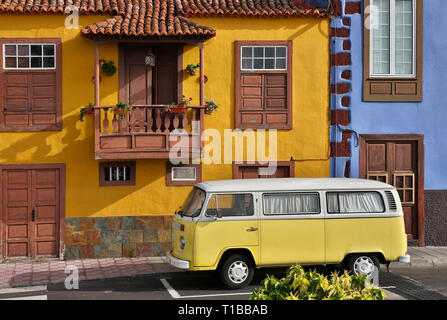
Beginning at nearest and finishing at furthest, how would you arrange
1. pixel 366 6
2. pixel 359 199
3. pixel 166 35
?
pixel 359 199
pixel 166 35
pixel 366 6

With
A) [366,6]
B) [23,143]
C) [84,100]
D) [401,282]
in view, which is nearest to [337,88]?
[366,6]

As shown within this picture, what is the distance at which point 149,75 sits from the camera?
45.4 feet

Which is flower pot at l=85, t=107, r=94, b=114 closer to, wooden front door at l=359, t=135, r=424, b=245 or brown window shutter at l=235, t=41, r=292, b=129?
brown window shutter at l=235, t=41, r=292, b=129

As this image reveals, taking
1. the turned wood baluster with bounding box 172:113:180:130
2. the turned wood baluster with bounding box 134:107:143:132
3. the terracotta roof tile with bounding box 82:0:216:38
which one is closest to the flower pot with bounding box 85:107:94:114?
the turned wood baluster with bounding box 134:107:143:132

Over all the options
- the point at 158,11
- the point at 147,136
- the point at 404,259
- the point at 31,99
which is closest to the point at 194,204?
the point at 147,136

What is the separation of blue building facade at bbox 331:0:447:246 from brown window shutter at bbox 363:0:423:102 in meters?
0.02

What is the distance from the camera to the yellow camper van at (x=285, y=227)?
10.2 meters

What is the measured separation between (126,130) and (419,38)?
7.84 meters

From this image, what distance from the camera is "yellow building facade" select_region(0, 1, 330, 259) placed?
13.3 meters

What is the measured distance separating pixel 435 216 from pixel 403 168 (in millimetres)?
1502

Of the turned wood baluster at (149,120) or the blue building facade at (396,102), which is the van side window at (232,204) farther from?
the blue building facade at (396,102)

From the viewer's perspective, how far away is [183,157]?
1310 centimetres

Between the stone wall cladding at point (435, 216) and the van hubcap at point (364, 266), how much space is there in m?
4.46

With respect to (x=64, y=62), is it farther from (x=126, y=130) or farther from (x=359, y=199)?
(x=359, y=199)
